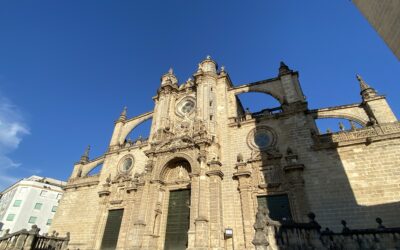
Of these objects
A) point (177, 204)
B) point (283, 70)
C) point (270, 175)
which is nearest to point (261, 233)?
point (270, 175)

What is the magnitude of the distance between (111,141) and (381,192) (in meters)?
21.1

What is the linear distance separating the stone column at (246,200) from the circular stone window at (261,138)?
1681 mm

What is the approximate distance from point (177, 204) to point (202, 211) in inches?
112

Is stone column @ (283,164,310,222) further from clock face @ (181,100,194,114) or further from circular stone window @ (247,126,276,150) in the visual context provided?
clock face @ (181,100,194,114)

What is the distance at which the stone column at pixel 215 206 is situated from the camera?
12.1 meters

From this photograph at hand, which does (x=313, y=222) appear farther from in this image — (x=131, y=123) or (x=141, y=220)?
(x=131, y=123)

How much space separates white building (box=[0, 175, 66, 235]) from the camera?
3567cm

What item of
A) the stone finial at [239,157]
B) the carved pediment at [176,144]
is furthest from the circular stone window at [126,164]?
the stone finial at [239,157]

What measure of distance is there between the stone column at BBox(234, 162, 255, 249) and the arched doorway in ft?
11.6

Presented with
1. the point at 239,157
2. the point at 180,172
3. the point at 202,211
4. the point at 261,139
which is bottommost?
the point at 202,211

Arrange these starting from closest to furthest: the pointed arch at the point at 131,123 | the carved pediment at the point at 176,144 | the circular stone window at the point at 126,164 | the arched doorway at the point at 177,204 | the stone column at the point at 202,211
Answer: the stone column at the point at 202,211 < the arched doorway at the point at 177,204 < the carved pediment at the point at 176,144 < the circular stone window at the point at 126,164 < the pointed arch at the point at 131,123

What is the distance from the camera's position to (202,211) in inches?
505

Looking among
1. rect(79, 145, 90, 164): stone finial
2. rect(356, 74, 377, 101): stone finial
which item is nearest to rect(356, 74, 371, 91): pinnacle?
rect(356, 74, 377, 101): stone finial

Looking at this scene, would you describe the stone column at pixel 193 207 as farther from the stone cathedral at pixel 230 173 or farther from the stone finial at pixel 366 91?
the stone finial at pixel 366 91
